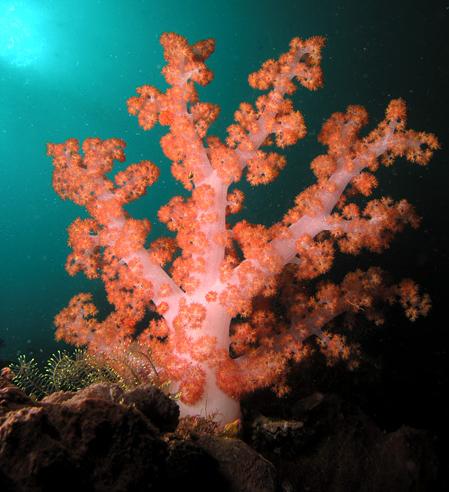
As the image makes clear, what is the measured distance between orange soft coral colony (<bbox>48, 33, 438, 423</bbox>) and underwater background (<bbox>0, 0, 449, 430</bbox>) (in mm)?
8683

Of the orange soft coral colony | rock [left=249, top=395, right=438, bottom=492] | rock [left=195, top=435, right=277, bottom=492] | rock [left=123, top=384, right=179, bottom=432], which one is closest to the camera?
rock [left=195, top=435, right=277, bottom=492]

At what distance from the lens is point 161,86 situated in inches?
2062

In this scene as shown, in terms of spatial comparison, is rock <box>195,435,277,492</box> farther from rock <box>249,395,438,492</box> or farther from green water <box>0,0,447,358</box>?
green water <box>0,0,447,358</box>

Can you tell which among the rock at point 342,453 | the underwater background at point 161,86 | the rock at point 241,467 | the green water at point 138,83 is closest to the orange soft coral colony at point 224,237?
the rock at point 342,453

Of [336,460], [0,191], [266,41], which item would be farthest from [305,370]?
[0,191]

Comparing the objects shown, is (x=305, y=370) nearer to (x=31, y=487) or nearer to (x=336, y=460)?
(x=336, y=460)

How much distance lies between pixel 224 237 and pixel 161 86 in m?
54.7

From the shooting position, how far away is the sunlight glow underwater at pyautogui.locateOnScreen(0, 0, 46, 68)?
40312mm

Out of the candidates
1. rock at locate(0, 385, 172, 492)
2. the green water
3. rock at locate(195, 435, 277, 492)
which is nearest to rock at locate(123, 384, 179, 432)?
rock at locate(195, 435, 277, 492)

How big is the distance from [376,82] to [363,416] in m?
40.2

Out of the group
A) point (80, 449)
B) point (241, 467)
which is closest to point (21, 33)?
point (80, 449)

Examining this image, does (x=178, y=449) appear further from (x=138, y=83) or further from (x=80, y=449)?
(x=138, y=83)

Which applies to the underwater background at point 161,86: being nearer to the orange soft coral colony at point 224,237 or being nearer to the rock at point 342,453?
the rock at point 342,453

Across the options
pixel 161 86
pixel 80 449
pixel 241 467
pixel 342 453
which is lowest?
pixel 342 453
